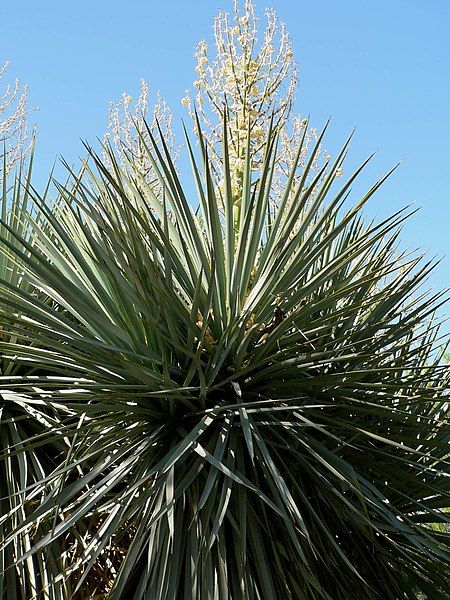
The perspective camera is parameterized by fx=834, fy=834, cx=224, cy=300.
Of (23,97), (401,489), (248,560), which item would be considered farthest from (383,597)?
(23,97)

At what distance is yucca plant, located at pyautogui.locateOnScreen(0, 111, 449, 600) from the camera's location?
2.81 m

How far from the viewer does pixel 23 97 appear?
957cm

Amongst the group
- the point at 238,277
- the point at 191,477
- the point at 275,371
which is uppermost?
the point at 238,277

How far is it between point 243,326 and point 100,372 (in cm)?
55

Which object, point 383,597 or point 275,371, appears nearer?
point 275,371

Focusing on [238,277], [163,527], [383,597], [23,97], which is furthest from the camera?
[23,97]

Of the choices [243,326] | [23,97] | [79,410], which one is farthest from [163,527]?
[23,97]

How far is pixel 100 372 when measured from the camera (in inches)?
119

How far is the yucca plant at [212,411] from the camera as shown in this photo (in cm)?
281

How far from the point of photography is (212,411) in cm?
290

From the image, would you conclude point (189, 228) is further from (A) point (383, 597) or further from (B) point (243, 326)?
(A) point (383, 597)

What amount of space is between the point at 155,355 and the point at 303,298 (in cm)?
64

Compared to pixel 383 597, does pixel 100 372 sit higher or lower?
higher

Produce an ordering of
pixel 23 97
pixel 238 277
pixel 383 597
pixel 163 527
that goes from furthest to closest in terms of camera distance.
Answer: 1. pixel 23 97
2. pixel 383 597
3. pixel 238 277
4. pixel 163 527
